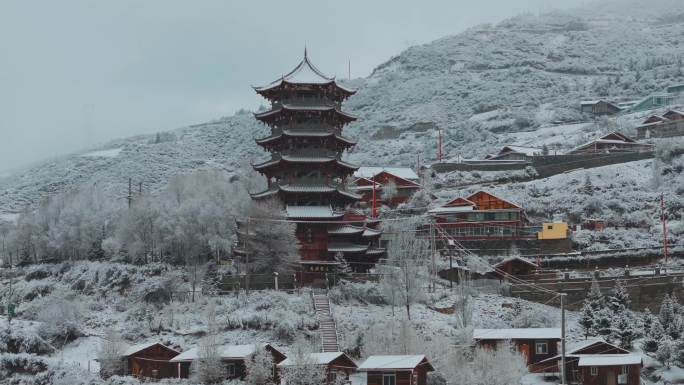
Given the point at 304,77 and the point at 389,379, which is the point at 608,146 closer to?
the point at 304,77

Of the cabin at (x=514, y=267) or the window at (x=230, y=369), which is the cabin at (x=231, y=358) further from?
the cabin at (x=514, y=267)

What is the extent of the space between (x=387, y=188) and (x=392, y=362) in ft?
193

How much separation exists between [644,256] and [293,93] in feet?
102

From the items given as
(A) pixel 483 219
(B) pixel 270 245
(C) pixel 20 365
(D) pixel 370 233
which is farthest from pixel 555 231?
(C) pixel 20 365

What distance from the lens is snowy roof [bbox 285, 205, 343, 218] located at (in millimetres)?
74312

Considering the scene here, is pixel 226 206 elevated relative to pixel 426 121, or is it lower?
lower

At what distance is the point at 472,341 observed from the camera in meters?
59.5

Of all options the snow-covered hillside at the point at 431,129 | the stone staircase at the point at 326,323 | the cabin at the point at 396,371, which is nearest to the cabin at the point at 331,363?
the cabin at the point at 396,371

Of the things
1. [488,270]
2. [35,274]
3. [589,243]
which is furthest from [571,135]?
[35,274]

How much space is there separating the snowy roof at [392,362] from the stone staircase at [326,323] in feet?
23.8

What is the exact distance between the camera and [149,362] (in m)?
57.4

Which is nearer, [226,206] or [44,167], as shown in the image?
[226,206]

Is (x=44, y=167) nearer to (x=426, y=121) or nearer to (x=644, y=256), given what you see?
(x=426, y=121)

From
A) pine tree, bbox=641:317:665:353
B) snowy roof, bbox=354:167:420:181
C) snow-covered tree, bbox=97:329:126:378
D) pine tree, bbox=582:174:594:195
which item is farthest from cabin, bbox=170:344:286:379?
snowy roof, bbox=354:167:420:181
